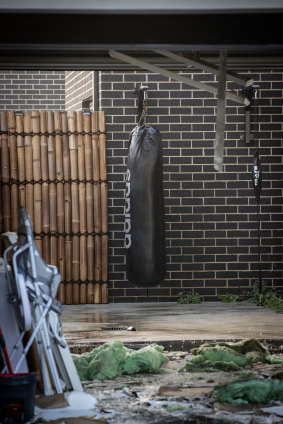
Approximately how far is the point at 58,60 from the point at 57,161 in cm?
432

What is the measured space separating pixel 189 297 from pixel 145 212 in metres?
1.67

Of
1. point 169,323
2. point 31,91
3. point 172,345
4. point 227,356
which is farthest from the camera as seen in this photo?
point 31,91

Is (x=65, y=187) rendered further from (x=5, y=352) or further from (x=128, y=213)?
(x=5, y=352)

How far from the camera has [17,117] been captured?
35.8ft

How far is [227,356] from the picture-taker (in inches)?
258

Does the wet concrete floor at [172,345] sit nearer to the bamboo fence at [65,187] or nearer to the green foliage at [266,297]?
the green foliage at [266,297]

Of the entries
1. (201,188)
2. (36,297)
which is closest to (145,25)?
(36,297)

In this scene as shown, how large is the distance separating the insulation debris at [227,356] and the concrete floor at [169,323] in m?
0.57

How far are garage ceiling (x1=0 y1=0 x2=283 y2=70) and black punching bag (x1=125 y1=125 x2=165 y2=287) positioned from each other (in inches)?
200

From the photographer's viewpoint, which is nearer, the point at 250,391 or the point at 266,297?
the point at 250,391

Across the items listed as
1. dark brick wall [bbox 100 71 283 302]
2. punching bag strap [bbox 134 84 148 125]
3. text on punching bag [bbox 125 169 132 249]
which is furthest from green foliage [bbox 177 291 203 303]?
punching bag strap [bbox 134 84 148 125]

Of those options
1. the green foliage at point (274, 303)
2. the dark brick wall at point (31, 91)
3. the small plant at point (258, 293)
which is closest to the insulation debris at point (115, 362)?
the green foliage at point (274, 303)

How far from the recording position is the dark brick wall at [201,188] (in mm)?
11133

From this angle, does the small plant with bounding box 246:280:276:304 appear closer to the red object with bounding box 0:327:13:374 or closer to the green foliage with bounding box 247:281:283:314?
the green foliage with bounding box 247:281:283:314
